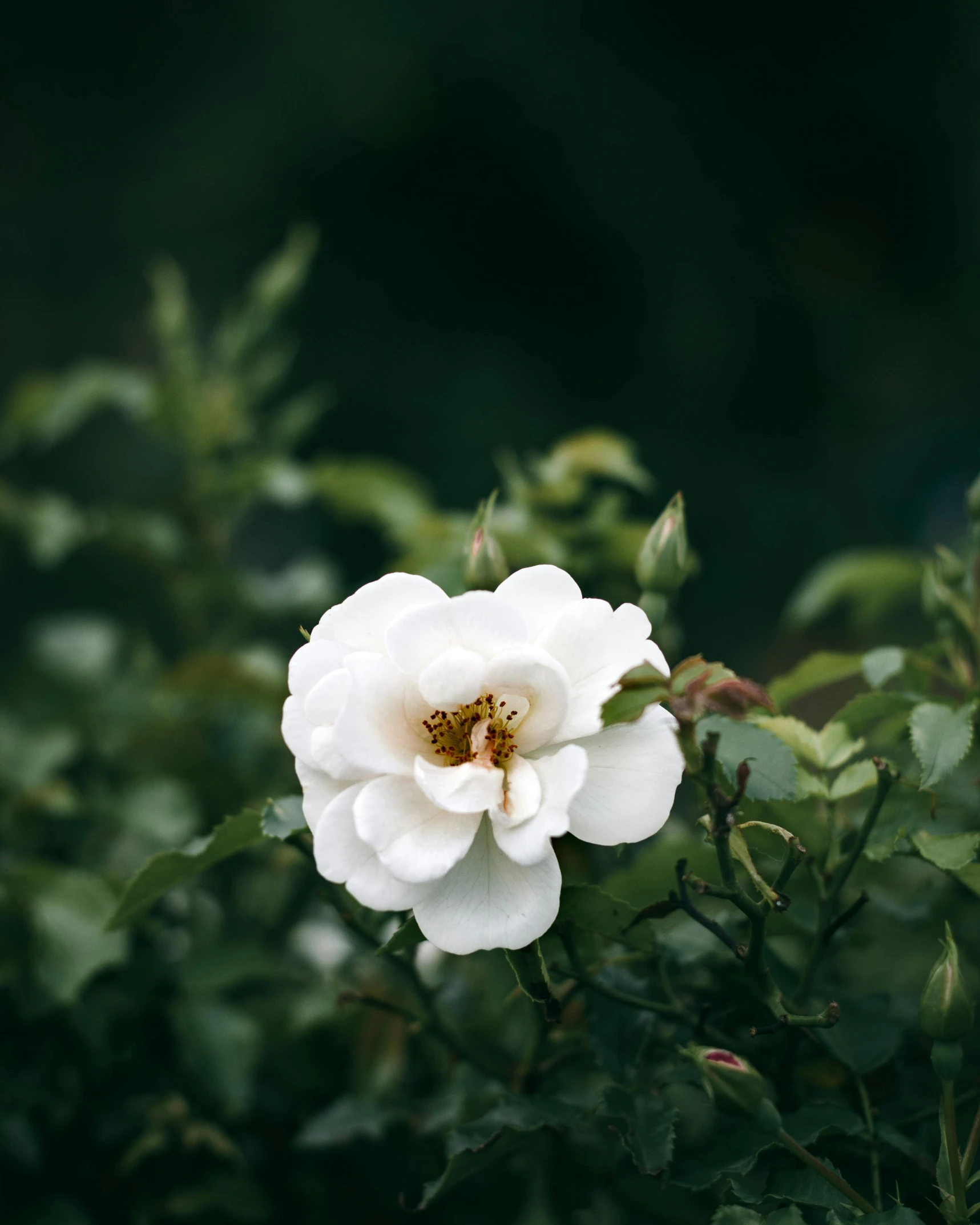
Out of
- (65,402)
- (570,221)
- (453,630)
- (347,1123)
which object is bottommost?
(347,1123)

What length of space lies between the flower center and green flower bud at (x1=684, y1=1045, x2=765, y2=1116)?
0.51ft

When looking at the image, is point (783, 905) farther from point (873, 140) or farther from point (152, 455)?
point (873, 140)

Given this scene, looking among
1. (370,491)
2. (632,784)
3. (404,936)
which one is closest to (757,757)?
(632,784)

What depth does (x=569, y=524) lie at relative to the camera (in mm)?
846

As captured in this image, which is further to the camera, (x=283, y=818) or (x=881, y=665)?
(x=881, y=665)

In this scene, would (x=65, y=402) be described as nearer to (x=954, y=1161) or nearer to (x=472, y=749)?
(x=472, y=749)

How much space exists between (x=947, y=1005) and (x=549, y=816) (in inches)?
7.7

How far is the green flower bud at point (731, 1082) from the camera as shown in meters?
0.43

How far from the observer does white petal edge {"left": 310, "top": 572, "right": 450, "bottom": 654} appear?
45cm

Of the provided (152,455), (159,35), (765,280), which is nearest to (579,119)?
(765,280)

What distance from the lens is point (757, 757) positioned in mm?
439

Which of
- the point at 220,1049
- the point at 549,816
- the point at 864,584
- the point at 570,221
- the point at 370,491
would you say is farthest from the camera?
the point at 570,221

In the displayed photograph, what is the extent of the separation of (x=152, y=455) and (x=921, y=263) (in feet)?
9.32

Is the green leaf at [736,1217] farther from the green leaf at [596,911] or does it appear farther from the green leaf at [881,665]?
the green leaf at [881,665]
